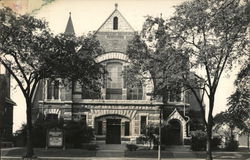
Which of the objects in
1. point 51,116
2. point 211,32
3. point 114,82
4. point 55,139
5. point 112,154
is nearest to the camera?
point 211,32

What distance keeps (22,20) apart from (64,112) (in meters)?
13.9

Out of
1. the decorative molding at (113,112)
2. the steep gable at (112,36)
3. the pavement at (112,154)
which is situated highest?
the steep gable at (112,36)

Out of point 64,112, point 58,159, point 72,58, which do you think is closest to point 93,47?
point 72,58

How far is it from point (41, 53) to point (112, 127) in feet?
39.9

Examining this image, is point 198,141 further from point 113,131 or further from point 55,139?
point 55,139

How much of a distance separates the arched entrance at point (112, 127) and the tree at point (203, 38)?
36.0 feet

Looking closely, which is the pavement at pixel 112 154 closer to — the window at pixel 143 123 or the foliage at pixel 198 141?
the foliage at pixel 198 141

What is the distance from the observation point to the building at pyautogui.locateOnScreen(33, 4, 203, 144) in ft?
121

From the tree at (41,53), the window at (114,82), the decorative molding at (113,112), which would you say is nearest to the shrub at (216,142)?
the decorative molding at (113,112)

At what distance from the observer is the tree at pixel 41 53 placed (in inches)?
997

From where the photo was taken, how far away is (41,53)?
2612 centimetres

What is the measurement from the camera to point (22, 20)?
24.7 metres

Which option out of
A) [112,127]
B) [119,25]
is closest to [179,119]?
[112,127]

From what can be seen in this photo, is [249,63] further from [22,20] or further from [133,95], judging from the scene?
[133,95]
